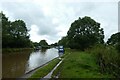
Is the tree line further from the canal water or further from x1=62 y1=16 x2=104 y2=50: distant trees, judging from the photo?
the canal water

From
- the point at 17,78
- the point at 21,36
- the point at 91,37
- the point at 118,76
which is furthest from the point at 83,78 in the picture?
the point at 21,36

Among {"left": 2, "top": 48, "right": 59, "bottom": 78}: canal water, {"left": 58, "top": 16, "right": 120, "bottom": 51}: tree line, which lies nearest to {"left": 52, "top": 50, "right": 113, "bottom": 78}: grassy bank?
{"left": 2, "top": 48, "right": 59, "bottom": 78}: canal water

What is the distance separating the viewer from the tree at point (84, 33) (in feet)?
243

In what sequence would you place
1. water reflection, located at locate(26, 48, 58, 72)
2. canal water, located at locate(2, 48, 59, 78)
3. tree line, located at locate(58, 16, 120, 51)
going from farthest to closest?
tree line, located at locate(58, 16, 120, 51), water reflection, located at locate(26, 48, 58, 72), canal water, located at locate(2, 48, 59, 78)

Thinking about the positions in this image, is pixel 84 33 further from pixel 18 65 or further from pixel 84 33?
pixel 18 65

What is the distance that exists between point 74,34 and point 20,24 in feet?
80.1

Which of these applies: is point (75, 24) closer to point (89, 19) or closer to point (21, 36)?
point (89, 19)

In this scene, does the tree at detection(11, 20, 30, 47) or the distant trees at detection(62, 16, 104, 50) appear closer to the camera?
the distant trees at detection(62, 16, 104, 50)

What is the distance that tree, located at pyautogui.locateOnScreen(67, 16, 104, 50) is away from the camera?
73.9 m

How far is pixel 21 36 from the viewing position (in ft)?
283

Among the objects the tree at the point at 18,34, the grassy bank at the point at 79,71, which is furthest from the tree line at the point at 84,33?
the grassy bank at the point at 79,71

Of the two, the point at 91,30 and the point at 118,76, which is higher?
the point at 91,30

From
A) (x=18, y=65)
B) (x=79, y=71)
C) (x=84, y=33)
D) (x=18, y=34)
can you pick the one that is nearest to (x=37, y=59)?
(x=18, y=65)

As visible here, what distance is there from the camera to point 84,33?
75.1 m
